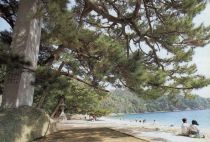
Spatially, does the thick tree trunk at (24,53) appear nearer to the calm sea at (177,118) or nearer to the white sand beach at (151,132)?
the white sand beach at (151,132)

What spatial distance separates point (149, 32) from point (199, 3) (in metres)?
1.27

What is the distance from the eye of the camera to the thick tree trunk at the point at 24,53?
19.9 feet

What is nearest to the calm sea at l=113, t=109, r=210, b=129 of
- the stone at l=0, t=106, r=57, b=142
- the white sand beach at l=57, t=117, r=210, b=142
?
the white sand beach at l=57, t=117, r=210, b=142

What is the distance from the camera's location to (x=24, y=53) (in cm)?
623

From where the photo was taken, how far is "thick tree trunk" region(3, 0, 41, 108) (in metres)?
6.05

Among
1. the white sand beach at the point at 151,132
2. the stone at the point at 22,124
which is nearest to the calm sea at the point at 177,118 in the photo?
the white sand beach at the point at 151,132

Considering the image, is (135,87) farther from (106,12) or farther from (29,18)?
(29,18)

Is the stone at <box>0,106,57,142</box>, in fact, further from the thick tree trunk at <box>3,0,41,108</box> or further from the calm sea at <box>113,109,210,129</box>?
the calm sea at <box>113,109,210,129</box>

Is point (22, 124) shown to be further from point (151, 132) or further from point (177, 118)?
point (177, 118)

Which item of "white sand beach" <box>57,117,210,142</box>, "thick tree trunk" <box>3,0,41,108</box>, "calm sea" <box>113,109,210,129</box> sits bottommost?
"white sand beach" <box>57,117,210,142</box>

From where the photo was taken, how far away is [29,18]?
6242 millimetres

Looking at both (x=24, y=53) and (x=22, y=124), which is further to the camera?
(x=24, y=53)

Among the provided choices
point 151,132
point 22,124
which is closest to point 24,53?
point 22,124

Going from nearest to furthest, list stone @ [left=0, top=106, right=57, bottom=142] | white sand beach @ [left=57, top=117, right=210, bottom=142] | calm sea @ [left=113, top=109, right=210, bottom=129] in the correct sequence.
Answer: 1. stone @ [left=0, top=106, right=57, bottom=142]
2. white sand beach @ [left=57, top=117, right=210, bottom=142]
3. calm sea @ [left=113, top=109, right=210, bottom=129]
